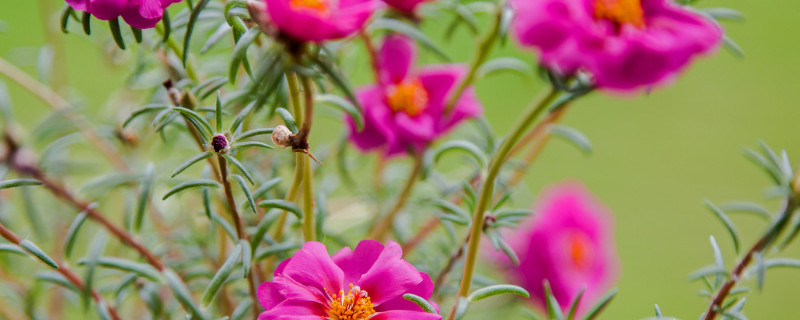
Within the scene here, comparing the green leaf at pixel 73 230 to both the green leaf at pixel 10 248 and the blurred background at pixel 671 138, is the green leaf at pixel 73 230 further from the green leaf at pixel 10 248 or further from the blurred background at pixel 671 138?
the blurred background at pixel 671 138

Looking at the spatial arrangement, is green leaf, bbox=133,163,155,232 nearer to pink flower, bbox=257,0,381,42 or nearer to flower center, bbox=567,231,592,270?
pink flower, bbox=257,0,381,42

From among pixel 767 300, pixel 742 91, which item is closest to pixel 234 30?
pixel 767 300

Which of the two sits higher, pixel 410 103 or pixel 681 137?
pixel 410 103

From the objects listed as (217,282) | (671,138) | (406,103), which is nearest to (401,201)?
(406,103)

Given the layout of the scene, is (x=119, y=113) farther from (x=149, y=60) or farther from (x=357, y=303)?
(x=357, y=303)

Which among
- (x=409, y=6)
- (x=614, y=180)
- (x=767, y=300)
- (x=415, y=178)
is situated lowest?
(x=767, y=300)
